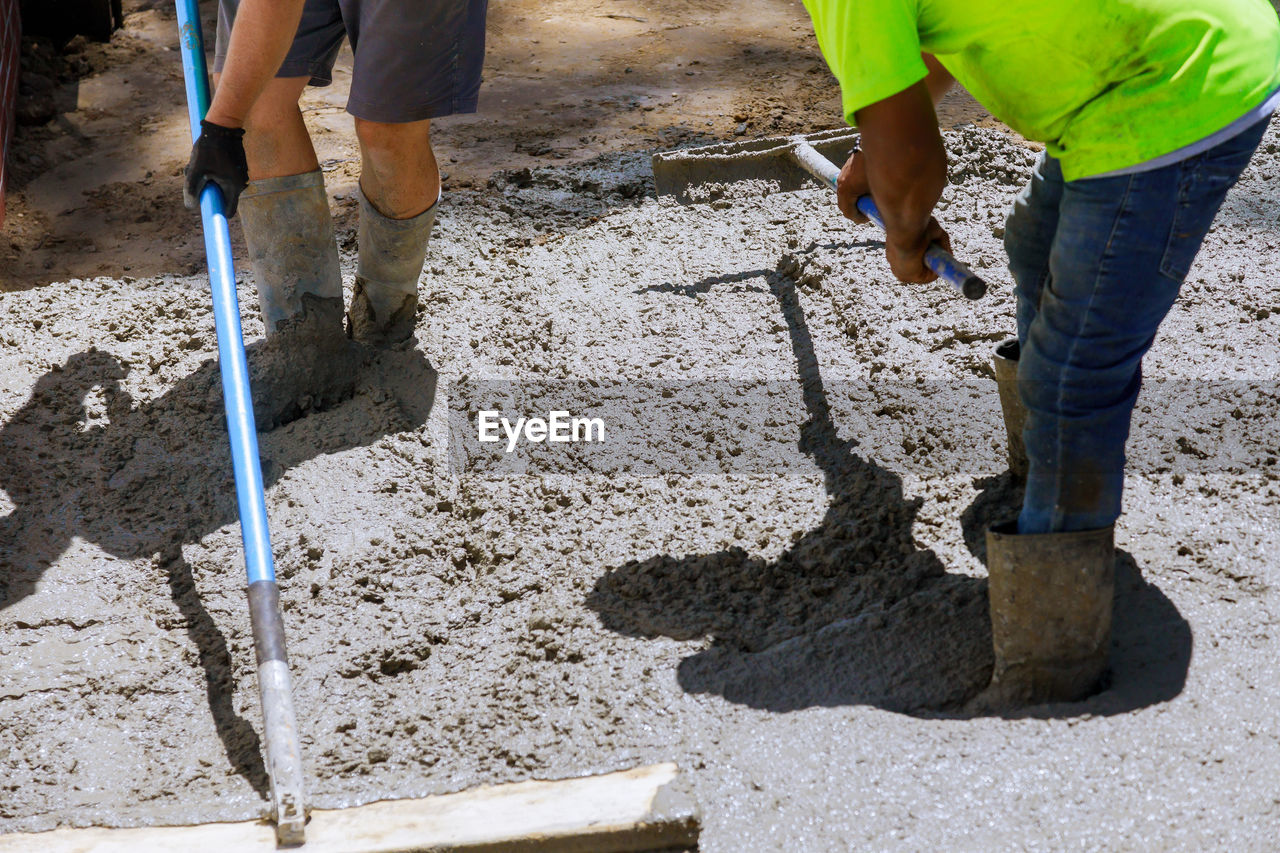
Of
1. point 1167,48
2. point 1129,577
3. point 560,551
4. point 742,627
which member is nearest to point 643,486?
point 560,551

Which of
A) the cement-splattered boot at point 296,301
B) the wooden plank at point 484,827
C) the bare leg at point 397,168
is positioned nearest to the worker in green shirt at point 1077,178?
the wooden plank at point 484,827

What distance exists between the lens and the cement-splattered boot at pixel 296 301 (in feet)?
9.12

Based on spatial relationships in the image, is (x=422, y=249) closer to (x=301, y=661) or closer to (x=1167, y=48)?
(x=301, y=661)

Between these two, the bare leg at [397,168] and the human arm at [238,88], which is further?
the bare leg at [397,168]

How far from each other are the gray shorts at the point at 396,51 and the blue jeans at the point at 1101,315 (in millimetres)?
1578

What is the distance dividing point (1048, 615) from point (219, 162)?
6.36 ft

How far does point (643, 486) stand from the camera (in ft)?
8.13

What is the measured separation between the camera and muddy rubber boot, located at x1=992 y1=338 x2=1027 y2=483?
2.24m

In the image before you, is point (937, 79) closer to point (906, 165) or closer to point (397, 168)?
point (906, 165)

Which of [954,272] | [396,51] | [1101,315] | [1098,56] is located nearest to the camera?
[1098,56]

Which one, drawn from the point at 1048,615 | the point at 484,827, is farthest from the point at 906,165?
the point at 484,827

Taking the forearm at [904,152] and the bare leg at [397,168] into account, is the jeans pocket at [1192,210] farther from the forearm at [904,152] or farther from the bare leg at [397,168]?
the bare leg at [397,168]

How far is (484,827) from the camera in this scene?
159cm

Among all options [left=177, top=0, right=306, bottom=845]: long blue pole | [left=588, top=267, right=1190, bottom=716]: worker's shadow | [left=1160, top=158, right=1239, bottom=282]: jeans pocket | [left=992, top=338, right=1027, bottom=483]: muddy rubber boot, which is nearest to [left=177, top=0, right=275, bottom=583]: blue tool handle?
[left=177, top=0, right=306, bottom=845]: long blue pole
